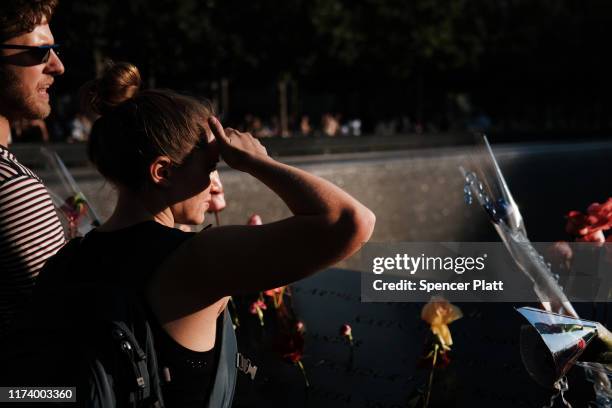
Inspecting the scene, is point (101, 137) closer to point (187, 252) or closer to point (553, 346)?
point (187, 252)

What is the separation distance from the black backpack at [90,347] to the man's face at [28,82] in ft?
2.25

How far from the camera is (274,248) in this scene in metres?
1.42

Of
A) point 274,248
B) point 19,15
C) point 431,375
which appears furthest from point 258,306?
point 274,248

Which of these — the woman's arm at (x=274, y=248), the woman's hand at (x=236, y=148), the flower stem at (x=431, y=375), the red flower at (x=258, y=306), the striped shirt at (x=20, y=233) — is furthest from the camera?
the red flower at (x=258, y=306)

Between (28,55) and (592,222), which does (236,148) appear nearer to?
(28,55)

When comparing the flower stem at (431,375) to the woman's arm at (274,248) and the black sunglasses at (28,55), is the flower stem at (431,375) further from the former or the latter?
the black sunglasses at (28,55)

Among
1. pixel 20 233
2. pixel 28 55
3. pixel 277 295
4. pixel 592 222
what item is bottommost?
pixel 277 295

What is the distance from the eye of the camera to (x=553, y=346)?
6.26 feet

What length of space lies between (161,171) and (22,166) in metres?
0.47

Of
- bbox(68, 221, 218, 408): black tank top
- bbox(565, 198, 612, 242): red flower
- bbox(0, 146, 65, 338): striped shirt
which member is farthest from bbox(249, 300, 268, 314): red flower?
bbox(68, 221, 218, 408): black tank top

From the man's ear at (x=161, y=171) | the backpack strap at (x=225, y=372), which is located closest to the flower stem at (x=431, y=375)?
the backpack strap at (x=225, y=372)

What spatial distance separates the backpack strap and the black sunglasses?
2.86 ft

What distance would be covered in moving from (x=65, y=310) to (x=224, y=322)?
0.35m

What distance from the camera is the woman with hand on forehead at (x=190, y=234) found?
4.74 feet
